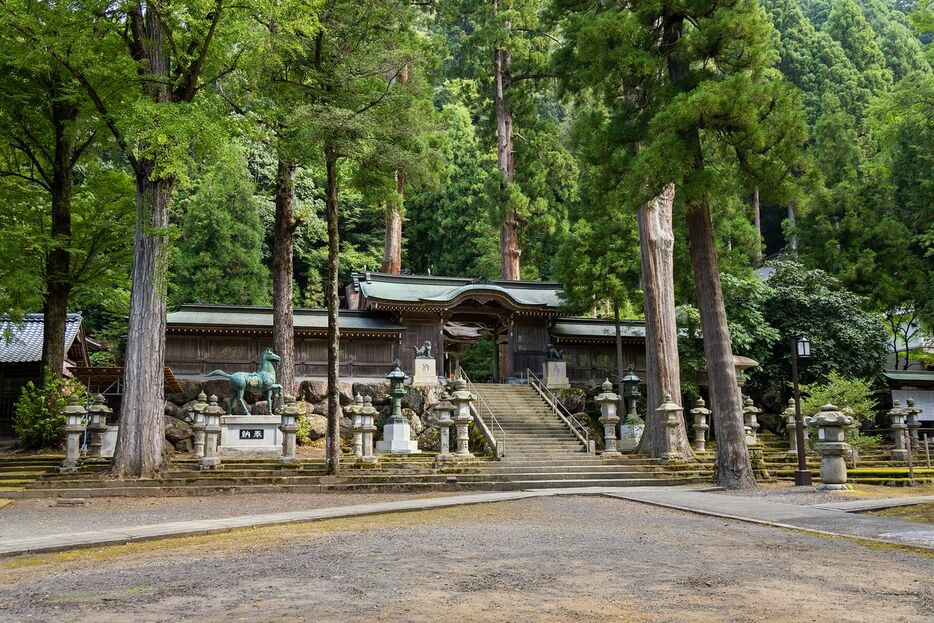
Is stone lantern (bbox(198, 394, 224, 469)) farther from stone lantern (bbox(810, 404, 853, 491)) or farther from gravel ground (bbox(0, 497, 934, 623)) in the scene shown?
stone lantern (bbox(810, 404, 853, 491))

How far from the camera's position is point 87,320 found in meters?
33.5

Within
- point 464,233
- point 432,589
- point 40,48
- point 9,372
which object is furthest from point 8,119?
point 464,233

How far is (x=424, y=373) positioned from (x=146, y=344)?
1059cm

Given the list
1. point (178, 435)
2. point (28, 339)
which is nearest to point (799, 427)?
point (178, 435)

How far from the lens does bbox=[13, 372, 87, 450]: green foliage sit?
17094 millimetres

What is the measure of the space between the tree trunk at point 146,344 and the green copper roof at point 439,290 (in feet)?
32.9

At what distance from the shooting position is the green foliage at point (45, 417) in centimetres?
1709

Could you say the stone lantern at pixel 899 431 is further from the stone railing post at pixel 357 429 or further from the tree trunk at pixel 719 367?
the stone railing post at pixel 357 429

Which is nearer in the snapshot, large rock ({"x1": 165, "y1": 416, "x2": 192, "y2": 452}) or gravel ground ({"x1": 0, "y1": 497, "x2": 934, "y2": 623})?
gravel ground ({"x1": 0, "y1": 497, "x2": 934, "y2": 623})

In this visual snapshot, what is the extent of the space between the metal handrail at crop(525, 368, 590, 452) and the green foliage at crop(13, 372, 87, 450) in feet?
40.6

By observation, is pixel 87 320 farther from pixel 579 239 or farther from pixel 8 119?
pixel 579 239

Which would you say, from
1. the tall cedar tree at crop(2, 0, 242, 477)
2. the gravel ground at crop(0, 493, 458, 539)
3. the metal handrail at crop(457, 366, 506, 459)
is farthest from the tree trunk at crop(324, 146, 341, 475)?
the metal handrail at crop(457, 366, 506, 459)

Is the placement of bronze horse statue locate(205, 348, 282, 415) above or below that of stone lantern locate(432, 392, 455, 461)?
above

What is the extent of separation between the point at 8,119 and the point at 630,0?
572 inches
